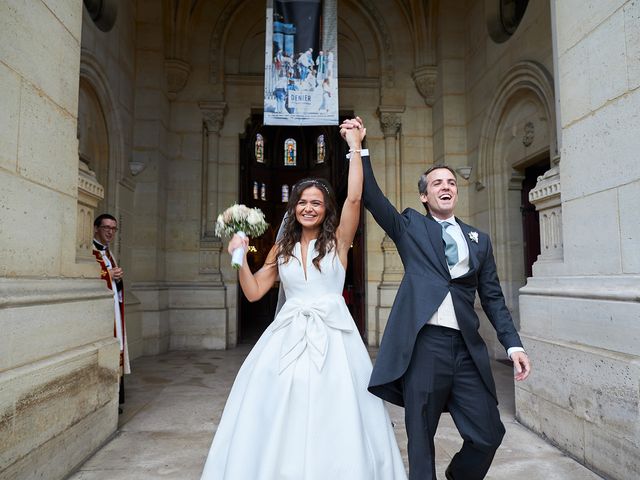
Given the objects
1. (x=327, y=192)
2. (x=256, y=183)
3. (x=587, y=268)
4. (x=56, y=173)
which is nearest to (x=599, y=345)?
(x=587, y=268)

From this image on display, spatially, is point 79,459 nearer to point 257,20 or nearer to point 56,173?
point 56,173

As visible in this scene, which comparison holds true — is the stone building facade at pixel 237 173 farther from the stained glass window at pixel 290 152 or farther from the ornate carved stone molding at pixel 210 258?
the stained glass window at pixel 290 152

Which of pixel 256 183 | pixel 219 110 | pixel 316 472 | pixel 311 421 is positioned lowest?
pixel 316 472

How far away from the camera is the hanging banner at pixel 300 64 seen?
22.4ft

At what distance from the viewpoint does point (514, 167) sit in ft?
23.4

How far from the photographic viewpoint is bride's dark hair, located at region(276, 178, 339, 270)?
95.1 inches

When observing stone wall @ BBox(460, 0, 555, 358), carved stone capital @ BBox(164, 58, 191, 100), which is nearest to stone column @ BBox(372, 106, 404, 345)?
stone wall @ BBox(460, 0, 555, 358)

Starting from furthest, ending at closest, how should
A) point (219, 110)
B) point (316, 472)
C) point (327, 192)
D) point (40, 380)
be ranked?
point (219, 110) < point (40, 380) < point (327, 192) < point (316, 472)

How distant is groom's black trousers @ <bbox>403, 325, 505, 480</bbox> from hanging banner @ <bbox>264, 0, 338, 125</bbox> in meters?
5.09

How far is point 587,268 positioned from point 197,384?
178 inches

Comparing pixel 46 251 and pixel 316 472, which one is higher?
pixel 46 251

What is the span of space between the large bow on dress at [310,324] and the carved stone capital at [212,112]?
7.48m

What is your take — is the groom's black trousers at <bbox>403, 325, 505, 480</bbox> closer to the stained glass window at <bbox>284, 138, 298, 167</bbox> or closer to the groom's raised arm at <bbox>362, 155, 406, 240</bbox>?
the groom's raised arm at <bbox>362, 155, 406, 240</bbox>

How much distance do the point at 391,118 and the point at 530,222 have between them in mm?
3538
